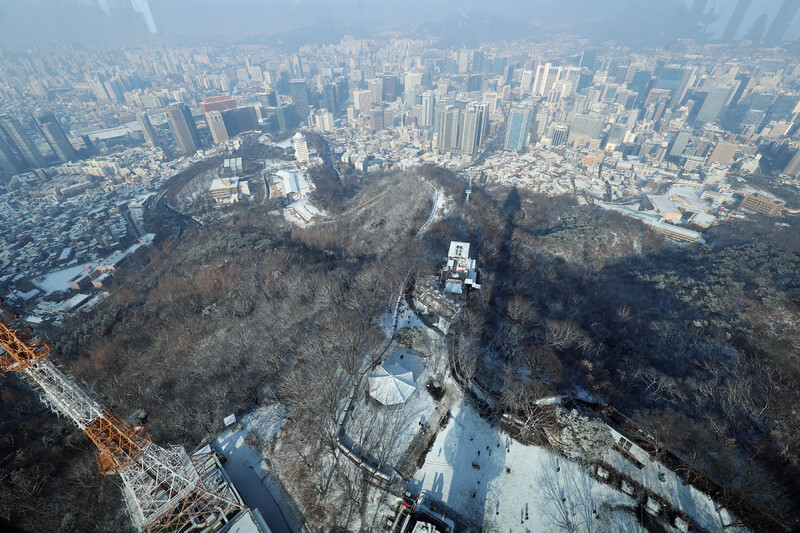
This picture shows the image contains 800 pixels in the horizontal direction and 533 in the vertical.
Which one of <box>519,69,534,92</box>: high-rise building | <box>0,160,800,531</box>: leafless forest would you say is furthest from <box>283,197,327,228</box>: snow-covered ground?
<box>519,69,534,92</box>: high-rise building

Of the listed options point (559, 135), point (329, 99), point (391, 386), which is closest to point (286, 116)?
point (329, 99)

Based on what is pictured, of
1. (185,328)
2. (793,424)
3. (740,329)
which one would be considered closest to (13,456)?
(185,328)

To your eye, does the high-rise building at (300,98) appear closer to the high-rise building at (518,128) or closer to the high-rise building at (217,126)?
the high-rise building at (217,126)

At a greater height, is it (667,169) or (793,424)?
(793,424)

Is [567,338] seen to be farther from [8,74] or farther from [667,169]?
[8,74]

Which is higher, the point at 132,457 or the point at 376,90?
the point at 132,457

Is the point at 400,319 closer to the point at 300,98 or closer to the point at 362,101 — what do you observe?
the point at 300,98

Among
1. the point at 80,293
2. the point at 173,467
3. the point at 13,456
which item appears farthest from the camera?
the point at 80,293

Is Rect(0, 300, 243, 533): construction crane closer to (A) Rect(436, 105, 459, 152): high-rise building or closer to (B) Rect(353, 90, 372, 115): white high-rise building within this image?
(A) Rect(436, 105, 459, 152): high-rise building
